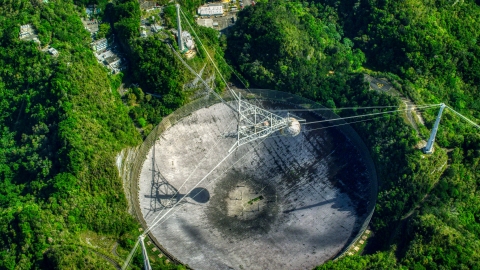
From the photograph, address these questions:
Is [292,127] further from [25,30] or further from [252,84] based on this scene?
[25,30]

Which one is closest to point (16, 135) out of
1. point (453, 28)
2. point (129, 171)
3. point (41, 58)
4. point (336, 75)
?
point (41, 58)

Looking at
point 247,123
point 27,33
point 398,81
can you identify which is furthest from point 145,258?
point 398,81

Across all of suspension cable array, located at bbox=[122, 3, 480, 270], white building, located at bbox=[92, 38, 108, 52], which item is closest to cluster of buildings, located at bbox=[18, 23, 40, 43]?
white building, located at bbox=[92, 38, 108, 52]

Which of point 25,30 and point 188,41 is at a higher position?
point 25,30

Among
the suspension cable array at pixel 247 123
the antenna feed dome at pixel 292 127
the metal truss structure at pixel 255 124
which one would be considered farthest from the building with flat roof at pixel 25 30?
the antenna feed dome at pixel 292 127

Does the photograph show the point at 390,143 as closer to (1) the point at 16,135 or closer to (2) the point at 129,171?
(2) the point at 129,171
